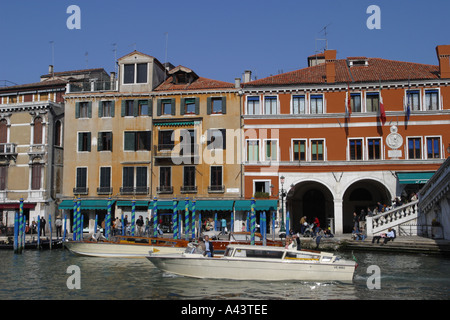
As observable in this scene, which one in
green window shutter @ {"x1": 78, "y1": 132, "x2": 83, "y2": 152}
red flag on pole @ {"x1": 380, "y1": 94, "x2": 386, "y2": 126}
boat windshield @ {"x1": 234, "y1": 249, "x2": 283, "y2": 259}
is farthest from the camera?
green window shutter @ {"x1": 78, "y1": 132, "x2": 83, "y2": 152}

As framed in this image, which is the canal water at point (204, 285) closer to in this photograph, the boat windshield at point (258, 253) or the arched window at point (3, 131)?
the boat windshield at point (258, 253)

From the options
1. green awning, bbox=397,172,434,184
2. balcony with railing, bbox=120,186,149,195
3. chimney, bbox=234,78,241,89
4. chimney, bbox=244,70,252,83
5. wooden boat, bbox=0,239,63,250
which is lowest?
wooden boat, bbox=0,239,63,250

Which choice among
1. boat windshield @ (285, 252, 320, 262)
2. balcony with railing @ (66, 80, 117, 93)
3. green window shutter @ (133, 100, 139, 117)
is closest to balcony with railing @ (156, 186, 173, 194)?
green window shutter @ (133, 100, 139, 117)

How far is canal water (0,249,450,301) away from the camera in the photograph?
17.2m

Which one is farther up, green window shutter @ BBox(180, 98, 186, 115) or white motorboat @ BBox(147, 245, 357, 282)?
green window shutter @ BBox(180, 98, 186, 115)

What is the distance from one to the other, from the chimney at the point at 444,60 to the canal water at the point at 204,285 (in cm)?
1564

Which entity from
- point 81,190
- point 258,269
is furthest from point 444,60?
point 81,190

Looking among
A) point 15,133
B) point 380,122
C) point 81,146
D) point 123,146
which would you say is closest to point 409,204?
point 380,122

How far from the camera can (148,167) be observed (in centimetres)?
3803

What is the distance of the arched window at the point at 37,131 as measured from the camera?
3981cm

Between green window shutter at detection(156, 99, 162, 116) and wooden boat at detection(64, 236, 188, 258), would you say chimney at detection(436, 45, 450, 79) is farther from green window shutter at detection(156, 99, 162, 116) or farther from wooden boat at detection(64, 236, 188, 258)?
wooden boat at detection(64, 236, 188, 258)

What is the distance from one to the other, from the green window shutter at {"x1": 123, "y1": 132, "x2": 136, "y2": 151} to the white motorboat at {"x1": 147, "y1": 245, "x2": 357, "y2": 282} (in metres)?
19.8

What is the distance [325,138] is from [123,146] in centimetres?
1485
